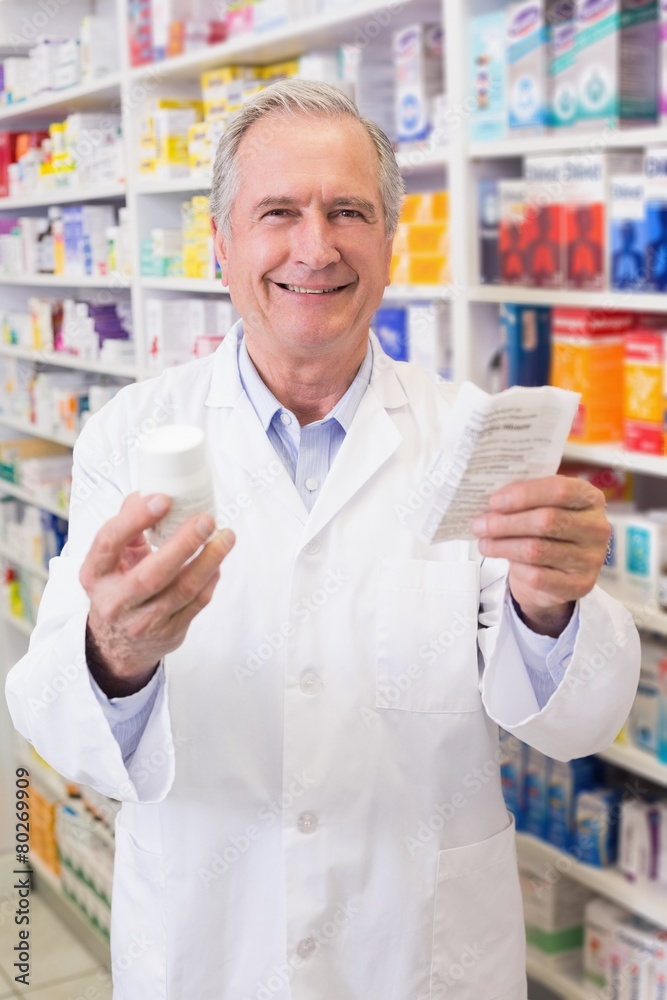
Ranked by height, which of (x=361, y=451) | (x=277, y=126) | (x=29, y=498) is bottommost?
(x=29, y=498)

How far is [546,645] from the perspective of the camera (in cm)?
131

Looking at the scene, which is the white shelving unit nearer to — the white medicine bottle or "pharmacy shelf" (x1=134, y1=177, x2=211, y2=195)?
"pharmacy shelf" (x1=134, y1=177, x2=211, y2=195)

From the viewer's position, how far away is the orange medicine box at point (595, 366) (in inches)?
86.0

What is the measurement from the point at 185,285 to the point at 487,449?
7.24 feet

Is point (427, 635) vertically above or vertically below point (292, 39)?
below

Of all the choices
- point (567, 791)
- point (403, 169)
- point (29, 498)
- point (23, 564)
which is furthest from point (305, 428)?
point (23, 564)

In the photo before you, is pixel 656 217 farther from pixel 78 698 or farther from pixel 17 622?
pixel 17 622

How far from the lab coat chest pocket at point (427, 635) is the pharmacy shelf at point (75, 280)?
2266mm

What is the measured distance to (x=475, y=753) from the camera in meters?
1.56

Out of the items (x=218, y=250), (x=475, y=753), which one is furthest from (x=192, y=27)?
(x=475, y=753)

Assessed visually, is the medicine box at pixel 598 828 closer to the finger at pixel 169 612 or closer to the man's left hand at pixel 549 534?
the man's left hand at pixel 549 534

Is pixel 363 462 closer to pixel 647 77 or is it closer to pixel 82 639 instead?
pixel 82 639

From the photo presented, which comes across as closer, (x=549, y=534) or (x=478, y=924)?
(x=549, y=534)

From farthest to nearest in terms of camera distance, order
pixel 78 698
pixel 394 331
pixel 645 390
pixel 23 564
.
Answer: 1. pixel 23 564
2. pixel 394 331
3. pixel 645 390
4. pixel 78 698
